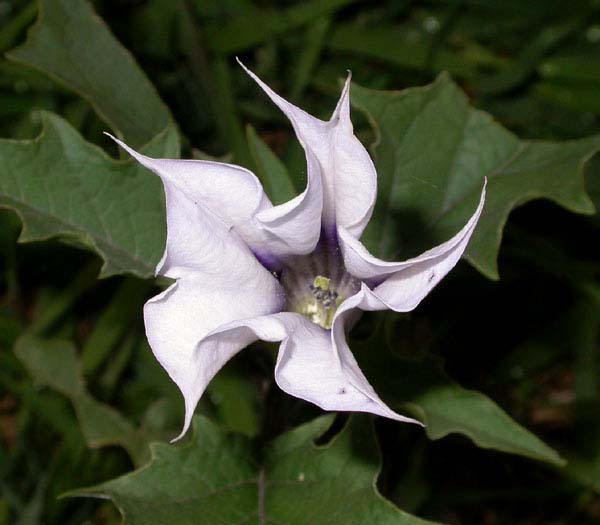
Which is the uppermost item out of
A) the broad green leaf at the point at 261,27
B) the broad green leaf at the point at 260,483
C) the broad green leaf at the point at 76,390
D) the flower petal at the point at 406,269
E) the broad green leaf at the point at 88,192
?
the flower petal at the point at 406,269

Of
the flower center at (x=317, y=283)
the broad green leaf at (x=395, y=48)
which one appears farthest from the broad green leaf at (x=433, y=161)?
the broad green leaf at (x=395, y=48)

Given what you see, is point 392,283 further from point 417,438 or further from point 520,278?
point 520,278

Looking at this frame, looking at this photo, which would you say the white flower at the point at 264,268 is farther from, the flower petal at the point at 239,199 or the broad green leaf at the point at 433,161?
the broad green leaf at the point at 433,161

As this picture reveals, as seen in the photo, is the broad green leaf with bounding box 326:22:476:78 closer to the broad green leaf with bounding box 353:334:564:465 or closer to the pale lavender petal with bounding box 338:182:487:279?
the broad green leaf with bounding box 353:334:564:465

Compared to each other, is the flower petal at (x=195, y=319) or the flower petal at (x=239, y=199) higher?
the flower petal at (x=239, y=199)

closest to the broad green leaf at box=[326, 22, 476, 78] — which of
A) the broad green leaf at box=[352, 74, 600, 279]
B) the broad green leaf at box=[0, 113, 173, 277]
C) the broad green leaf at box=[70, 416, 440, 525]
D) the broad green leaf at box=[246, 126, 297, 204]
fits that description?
the broad green leaf at box=[352, 74, 600, 279]

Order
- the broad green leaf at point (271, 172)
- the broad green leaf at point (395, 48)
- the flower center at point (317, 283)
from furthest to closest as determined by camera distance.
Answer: the broad green leaf at point (395, 48) → the broad green leaf at point (271, 172) → the flower center at point (317, 283)
